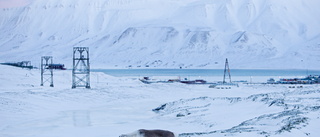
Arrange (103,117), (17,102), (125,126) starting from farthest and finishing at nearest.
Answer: (17,102)
(103,117)
(125,126)

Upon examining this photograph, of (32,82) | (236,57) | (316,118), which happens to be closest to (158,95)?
(32,82)

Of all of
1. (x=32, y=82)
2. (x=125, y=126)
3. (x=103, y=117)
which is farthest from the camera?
(x=32, y=82)

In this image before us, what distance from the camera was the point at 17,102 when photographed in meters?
31.4

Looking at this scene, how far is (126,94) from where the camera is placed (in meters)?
45.7

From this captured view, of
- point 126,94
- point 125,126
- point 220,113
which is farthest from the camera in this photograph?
point 126,94

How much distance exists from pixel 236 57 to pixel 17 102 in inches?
6505

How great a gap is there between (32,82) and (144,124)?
31328 millimetres

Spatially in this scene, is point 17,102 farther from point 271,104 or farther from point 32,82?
point 32,82

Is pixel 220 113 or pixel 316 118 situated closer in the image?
pixel 316 118

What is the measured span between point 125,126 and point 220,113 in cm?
509

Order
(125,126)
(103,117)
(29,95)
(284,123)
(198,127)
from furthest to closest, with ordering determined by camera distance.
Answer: (29,95), (103,117), (125,126), (198,127), (284,123)

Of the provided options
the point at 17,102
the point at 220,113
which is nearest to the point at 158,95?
the point at 17,102

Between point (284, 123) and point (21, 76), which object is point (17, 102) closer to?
point (284, 123)

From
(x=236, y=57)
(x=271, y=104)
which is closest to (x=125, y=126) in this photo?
(x=271, y=104)
